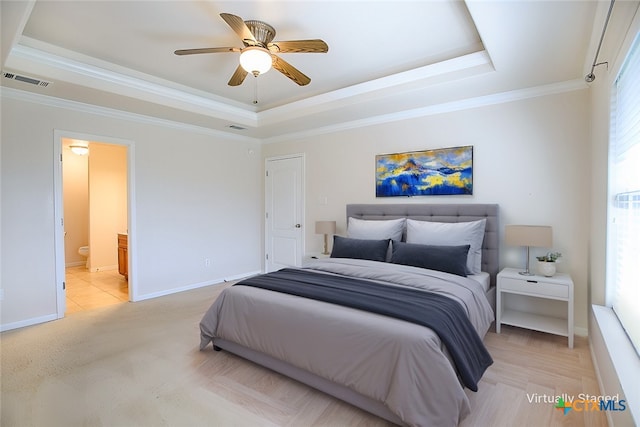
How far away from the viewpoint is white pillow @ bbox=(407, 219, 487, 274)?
318 cm

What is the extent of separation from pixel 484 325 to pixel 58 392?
10.5 feet

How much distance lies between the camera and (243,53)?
7.79ft

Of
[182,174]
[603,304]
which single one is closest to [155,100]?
[182,174]

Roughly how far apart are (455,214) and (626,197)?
1663 mm

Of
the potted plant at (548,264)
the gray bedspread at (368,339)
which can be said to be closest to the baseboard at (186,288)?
the gray bedspread at (368,339)

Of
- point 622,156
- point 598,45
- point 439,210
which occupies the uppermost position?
point 598,45

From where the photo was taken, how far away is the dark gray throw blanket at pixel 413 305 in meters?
1.85

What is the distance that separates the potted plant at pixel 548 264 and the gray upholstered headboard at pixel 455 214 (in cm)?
43

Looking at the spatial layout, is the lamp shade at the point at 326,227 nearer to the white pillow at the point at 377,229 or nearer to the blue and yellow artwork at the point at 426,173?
the white pillow at the point at 377,229

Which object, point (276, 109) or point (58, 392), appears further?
point (276, 109)

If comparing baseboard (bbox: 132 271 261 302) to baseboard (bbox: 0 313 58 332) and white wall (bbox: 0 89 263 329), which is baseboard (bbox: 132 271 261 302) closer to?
white wall (bbox: 0 89 263 329)

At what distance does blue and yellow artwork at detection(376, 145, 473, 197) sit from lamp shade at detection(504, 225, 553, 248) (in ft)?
2.26

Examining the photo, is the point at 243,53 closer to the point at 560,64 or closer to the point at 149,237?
the point at 560,64

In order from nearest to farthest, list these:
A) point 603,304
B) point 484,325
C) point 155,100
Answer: point 603,304 < point 484,325 < point 155,100
